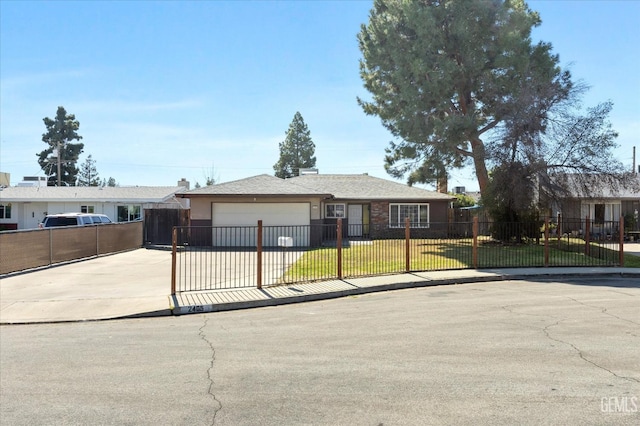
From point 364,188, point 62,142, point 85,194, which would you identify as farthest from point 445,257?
point 62,142

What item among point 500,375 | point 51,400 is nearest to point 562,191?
point 500,375

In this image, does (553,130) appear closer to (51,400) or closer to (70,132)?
(51,400)

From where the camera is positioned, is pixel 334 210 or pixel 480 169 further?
pixel 334 210

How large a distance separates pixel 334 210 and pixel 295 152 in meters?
36.8

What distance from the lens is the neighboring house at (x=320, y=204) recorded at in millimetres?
26688

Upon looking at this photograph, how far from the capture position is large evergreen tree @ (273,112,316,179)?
227ft

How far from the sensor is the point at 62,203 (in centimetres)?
3912

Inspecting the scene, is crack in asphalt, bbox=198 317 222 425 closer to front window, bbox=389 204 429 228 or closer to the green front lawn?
the green front lawn

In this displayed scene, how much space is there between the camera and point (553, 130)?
21984 millimetres

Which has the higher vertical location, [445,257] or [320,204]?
[320,204]

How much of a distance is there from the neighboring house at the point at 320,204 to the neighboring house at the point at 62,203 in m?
13.1

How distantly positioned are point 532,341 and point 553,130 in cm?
1759

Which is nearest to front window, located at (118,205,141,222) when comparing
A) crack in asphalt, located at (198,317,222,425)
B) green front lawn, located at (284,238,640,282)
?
green front lawn, located at (284,238,640,282)

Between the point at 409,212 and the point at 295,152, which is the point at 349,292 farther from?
the point at 295,152
